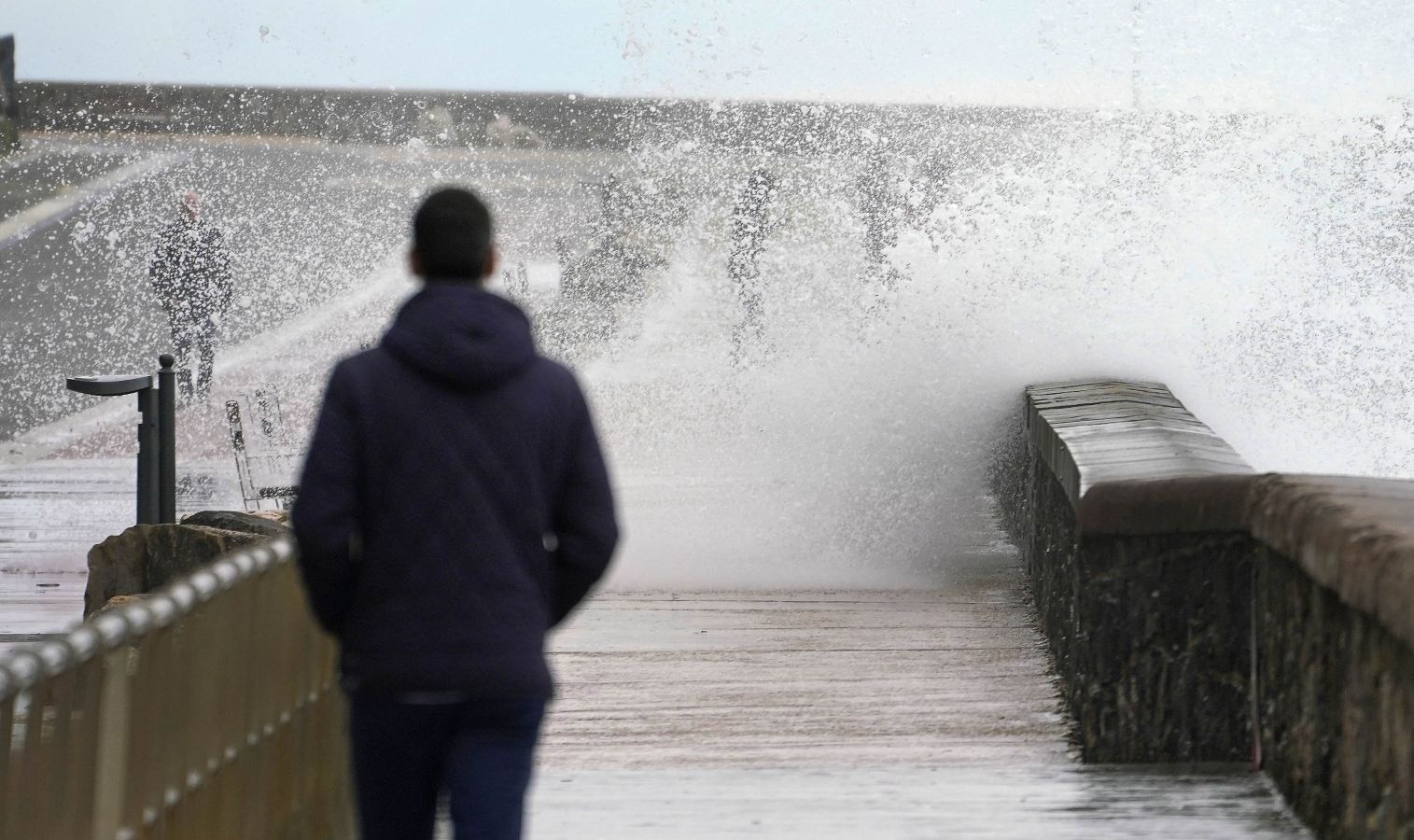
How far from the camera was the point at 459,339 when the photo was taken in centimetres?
270

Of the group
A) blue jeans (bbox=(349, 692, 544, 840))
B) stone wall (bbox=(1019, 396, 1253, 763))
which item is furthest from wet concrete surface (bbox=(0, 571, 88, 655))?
blue jeans (bbox=(349, 692, 544, 840))

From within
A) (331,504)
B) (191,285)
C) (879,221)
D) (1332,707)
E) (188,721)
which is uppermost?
(879,221)

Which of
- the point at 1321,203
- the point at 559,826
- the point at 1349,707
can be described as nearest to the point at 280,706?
the point at 559,826

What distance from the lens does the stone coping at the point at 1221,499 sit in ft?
11.2

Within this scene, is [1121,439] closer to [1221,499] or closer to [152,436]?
[1221,499]

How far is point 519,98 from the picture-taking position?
72.4m

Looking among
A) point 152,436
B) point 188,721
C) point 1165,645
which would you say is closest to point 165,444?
point 152,436

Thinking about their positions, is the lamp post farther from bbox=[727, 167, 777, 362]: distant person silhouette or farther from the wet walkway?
bbox=[727, 167, 777, 362]: distant person silhouette

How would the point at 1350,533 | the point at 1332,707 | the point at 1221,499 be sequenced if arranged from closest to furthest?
the point at 1350,533 < the point at 1332,707 < the point at 1221,499

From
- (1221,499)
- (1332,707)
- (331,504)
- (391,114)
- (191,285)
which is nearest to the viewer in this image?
(331,504)

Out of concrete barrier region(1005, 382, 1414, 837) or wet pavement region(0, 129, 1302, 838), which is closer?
concrete barrier region(1005, 382, 1414, 837)

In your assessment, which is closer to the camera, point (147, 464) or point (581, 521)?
point (581, 521)

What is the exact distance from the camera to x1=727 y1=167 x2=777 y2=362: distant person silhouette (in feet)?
42.1

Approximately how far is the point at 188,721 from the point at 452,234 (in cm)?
94
